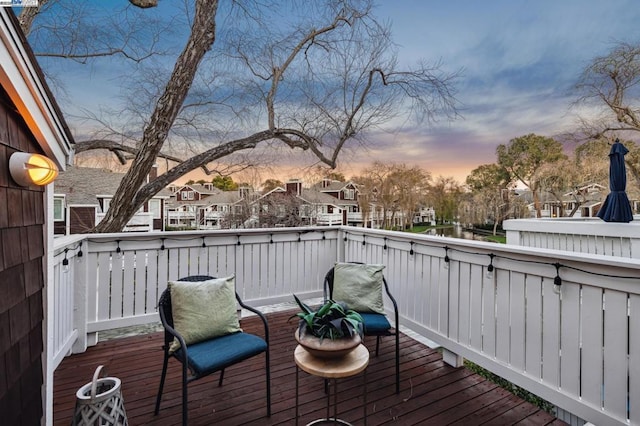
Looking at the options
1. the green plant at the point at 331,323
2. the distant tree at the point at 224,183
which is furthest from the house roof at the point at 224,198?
the green plant at the point at 331,323

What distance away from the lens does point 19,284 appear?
1.25 metres

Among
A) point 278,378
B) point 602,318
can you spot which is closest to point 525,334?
point 602,318

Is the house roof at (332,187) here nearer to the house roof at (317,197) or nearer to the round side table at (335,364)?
Result: the house roof at (317,197)

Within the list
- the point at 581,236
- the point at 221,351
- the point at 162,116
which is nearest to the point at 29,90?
the point at 221,351

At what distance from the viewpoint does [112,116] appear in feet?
19.7

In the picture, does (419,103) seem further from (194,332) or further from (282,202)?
(194,332)

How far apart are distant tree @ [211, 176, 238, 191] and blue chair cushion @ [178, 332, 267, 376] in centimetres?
574

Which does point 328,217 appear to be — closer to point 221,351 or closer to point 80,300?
point 80,300

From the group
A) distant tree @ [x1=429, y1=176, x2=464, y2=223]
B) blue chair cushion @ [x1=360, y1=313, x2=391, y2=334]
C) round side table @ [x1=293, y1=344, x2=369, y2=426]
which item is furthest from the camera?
distant tree @ [x1=429, y1=176, x2=464, y2=223]

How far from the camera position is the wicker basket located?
58.4 inches

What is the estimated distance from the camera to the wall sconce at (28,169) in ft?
3.87

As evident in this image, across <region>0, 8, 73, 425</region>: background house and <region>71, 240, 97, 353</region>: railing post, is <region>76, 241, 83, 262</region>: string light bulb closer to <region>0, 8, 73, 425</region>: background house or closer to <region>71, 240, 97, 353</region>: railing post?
<region>71, 240, 97, 353</region>: railing post

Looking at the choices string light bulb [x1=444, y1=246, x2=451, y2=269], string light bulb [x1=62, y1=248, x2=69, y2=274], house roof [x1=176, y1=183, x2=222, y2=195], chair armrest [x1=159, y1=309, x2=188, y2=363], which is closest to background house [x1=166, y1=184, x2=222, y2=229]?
house roof [x1=176, y1=183, x2=222, y2=195]

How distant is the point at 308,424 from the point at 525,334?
5.30 ft
